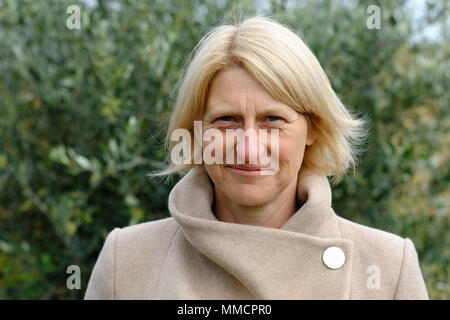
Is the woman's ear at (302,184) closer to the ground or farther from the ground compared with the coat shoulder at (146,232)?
farther from the ground

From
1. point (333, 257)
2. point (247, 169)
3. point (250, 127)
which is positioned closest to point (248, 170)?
point (247, 169)

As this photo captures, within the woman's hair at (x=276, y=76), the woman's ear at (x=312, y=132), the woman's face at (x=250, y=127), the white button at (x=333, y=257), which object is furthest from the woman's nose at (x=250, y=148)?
the white button at (x=333, y=257)

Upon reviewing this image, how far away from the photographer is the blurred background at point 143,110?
Result: 10.2ft

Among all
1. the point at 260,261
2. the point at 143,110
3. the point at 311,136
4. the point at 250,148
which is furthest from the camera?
the point at 143,110

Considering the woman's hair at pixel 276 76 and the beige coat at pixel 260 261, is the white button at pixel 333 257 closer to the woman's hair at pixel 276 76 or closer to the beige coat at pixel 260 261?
the beige coat at pixel 260 261

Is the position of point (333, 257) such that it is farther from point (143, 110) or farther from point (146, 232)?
point (143, 110)

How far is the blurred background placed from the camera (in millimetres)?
3113

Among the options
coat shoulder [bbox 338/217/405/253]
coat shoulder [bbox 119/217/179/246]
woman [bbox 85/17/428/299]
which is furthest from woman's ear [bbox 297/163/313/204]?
coat shoulder [bbox 119/217/179/246]

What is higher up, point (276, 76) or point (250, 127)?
point (276, 76)

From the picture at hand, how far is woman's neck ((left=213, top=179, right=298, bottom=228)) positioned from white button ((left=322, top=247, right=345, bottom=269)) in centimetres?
17

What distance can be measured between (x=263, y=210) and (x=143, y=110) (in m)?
1.49

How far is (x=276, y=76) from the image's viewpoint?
169cm

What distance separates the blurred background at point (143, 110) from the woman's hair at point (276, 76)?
1159 millimetres

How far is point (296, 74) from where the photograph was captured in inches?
A: 68.0
